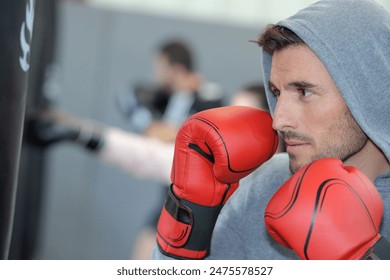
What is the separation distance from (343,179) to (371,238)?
89mm

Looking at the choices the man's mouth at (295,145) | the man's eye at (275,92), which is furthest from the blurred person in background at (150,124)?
the man's mouth at (295,145)

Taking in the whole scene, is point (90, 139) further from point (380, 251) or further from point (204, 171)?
point (380, 251)

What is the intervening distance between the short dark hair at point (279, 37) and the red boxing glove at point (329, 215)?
0.22 m

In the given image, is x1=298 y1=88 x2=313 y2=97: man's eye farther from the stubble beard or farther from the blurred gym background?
the blurred gym background

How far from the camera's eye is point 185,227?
1018 mm

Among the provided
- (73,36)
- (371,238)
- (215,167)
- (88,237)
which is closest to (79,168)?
(88,237)

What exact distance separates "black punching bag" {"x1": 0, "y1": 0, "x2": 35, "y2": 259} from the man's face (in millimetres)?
400

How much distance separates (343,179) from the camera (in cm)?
88

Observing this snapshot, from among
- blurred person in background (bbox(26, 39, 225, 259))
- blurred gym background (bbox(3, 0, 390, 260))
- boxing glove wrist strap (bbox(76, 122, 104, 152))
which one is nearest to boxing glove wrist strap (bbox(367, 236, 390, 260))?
blurred person in background (bbox(26, 39, 225, 259))

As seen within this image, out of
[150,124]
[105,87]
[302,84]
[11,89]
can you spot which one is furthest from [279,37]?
[105,87]

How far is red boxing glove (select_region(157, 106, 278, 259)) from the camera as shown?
3.29ft

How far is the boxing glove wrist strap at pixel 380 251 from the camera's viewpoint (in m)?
0.85

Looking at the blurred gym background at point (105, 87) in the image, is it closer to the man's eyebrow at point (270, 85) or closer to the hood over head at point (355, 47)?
the man's eyebrow at point (270, 85)

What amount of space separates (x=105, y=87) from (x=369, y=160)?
96.0 inches
